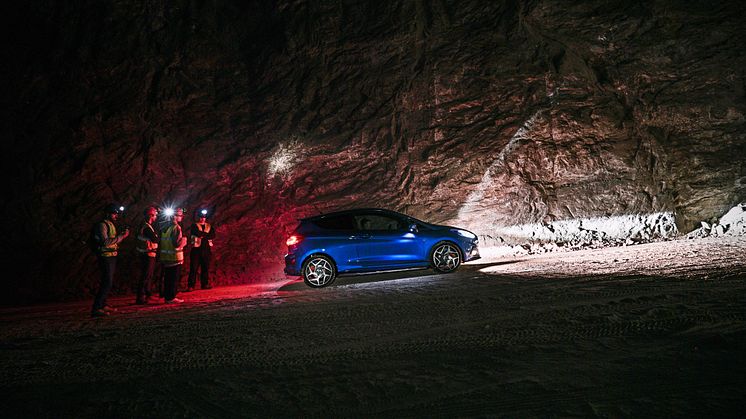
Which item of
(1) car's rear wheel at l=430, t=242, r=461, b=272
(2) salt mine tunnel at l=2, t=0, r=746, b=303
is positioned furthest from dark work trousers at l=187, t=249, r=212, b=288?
(1) car's rear wheel at l=430, t=242, r=461, b=272

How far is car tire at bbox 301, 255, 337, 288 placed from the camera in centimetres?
990

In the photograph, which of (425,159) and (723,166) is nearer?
(723,166)

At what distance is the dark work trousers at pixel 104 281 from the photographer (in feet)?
26.7

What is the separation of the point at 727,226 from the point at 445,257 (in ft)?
29.9

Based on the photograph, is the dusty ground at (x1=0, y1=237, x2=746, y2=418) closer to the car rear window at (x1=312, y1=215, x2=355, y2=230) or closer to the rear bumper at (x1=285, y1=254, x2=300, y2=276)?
the rear bumper at (x1=285, y1=254, x2=300, y2=276)

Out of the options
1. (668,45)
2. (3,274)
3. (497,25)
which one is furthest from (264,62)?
(668,45)

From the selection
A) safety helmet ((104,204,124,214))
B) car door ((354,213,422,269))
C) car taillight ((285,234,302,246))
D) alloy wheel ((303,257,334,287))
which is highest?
safety helmet ((104,204,124,214))

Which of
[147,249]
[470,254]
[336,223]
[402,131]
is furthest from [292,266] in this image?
[402,131]

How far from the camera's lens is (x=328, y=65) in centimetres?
1611

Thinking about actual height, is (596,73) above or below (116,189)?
above

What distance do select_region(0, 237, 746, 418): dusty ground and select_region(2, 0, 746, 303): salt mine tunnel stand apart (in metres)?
6.81

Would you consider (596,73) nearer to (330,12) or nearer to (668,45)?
(668,45)

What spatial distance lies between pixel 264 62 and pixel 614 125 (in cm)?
1239

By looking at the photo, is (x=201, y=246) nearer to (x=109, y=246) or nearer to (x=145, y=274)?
(x=145, y=274)
